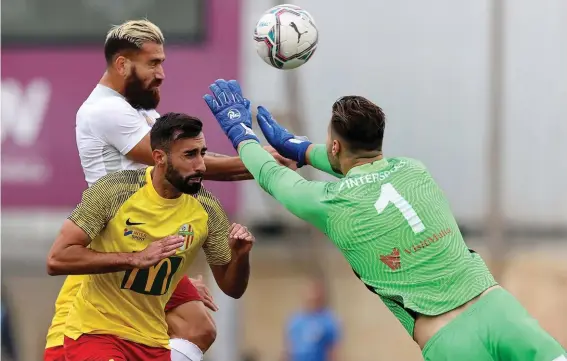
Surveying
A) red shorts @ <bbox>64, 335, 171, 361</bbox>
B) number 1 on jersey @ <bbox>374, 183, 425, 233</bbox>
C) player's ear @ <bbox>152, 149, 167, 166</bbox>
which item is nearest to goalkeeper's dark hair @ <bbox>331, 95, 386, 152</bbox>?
number 1 on jersey @ <bbox>374, 183, 425, 233</bbox>

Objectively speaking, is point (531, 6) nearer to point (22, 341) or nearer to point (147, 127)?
point (22, 341)

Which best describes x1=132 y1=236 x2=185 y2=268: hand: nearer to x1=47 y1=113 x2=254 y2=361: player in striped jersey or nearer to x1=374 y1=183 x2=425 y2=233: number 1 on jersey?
x1=47 y1=113 x2=254 y2=361: player in striped jersey

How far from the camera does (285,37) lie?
7.63m

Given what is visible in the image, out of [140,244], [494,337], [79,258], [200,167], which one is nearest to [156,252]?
[140,244]

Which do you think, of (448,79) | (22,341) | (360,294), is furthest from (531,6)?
(22,341)

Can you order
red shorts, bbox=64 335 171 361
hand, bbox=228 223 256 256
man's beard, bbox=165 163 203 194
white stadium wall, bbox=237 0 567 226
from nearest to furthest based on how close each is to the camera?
1. man's beard, bbox=165 163 203 194
2. red shorts, bbox=64 335 171 361
3. hand, bbox=228 223 256 256
4. white stadium wall, bbox=237 0 567 226

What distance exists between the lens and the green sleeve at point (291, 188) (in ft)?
21.9

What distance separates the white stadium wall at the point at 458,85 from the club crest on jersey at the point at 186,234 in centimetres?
1071

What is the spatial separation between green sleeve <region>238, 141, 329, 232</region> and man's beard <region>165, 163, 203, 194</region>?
0.30 metres

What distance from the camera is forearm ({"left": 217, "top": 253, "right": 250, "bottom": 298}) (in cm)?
749

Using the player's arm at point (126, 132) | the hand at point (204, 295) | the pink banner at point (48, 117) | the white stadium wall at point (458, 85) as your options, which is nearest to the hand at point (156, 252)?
the player's arm at point (126, 132)

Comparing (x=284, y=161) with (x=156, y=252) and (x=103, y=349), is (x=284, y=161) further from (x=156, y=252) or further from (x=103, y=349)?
(x=103, y=349)

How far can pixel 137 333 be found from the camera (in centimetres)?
731

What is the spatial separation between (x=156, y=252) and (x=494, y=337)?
179cm
